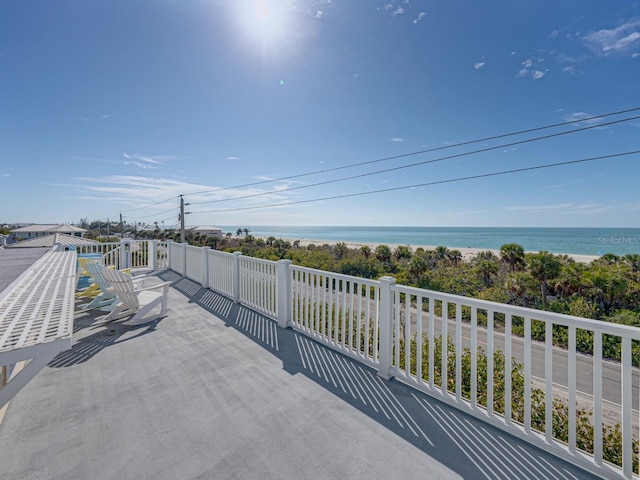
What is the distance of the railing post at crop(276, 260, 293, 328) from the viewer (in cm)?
375

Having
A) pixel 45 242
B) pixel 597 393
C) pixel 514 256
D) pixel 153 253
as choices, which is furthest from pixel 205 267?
pixel 514 256

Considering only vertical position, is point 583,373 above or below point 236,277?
below

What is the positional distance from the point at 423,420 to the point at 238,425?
4.36 ft

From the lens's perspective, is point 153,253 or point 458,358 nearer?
point 458,358

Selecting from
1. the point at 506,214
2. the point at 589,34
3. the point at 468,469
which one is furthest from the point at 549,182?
the point at 468,469

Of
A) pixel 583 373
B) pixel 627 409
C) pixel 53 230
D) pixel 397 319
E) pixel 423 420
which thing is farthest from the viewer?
pixel 53 230

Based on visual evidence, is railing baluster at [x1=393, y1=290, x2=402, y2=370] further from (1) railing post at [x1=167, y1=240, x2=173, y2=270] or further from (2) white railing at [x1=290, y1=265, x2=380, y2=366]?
(1) railing post at [x1=167, y1=240, x2=173, y2=270]

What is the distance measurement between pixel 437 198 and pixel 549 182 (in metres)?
9.69

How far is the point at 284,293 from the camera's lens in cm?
376

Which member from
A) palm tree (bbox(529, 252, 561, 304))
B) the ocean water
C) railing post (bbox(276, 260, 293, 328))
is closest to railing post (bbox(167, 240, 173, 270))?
railing post (bbox(276, 260, 293, 328))

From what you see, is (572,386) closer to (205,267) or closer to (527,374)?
(527,374)

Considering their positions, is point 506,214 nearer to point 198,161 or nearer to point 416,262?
point 416,262

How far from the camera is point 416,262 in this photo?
14.9m

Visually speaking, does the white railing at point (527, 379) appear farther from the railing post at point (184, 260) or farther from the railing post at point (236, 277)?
the railing post at point (184, 260)
